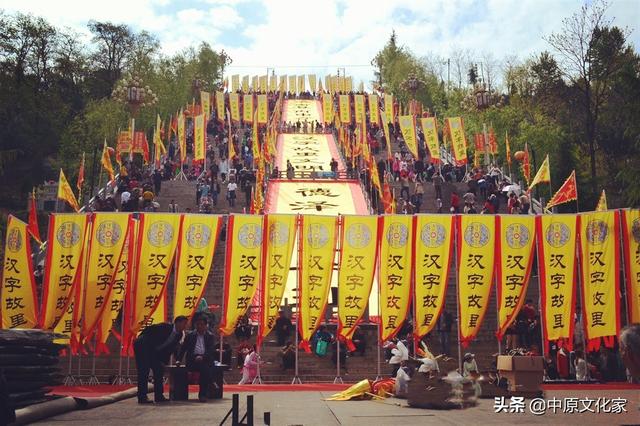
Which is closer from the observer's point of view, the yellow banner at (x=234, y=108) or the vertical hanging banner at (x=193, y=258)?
the vertical hanging banner at (x=193, y=258)

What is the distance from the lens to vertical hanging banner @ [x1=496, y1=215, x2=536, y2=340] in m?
14.7

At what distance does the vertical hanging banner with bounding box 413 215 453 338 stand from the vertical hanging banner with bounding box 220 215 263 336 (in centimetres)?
371

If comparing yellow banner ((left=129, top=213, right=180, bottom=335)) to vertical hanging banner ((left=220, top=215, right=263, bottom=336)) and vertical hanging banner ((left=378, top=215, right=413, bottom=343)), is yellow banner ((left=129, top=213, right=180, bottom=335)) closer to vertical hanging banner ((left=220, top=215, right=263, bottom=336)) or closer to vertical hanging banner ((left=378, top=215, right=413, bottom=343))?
vertical hanging banner ((left=220, top=215, right=263, bottom=336))

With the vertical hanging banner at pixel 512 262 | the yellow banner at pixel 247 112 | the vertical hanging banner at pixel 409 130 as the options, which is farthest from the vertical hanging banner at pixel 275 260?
the yellow banner at pixel 247 112

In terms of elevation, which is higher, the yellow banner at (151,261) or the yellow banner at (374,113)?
the yellow banner at (374,113)

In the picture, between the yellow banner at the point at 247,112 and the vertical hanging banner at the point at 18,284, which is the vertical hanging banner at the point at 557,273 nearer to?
the vertical hanging banner at the point at 18,284

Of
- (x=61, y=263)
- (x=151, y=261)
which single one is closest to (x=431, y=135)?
(x=151, y=261)

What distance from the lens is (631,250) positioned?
14.7 m

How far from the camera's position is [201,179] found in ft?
95.6

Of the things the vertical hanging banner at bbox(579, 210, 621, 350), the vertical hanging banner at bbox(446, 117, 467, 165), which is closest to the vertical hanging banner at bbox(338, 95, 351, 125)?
the vertical hanging banner at bbox(446, 117, 467, 165)

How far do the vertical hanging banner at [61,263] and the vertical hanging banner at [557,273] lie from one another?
35.0 feet

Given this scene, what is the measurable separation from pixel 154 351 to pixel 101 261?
6.41m

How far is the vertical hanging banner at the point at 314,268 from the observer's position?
1486cm

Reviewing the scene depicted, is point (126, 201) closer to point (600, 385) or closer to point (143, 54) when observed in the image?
point (600, 385)
